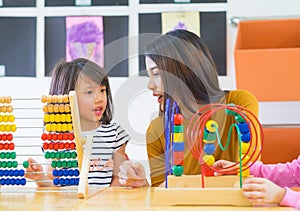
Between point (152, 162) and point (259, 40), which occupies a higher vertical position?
point (259, 40)

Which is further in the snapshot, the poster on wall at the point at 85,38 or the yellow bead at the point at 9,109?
the poster on wall at the point at 85,38

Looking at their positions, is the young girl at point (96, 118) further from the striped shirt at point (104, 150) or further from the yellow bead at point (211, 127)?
the yellow bead at point (211, 127)

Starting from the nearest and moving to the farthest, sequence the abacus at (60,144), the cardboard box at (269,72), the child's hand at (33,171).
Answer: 1. the abacus at (60,144)
2. the child's hand at (33,171)
3. the cardboard box at (269,72)

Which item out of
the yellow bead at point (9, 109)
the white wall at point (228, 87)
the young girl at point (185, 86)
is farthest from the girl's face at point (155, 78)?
the yellow bead at point (9, 109)

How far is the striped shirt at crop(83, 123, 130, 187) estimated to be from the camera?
172cm

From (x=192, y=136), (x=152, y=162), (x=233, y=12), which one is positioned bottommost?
(x=152, y=162)

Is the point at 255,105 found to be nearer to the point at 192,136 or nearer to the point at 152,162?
the point at 152,162

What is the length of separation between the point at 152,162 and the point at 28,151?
923 millimetres

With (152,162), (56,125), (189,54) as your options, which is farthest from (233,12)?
(56,125)

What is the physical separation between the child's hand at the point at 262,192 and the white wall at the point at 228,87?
3.28 ft

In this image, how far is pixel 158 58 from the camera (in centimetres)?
167

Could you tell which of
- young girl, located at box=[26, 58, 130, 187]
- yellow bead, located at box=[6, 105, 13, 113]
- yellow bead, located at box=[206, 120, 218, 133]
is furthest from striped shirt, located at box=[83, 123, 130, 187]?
yellow bead, located at box=[206, 120, 218, 133]

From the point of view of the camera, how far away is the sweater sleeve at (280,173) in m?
1.51

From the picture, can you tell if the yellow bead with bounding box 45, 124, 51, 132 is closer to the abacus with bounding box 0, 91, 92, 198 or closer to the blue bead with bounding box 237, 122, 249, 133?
the abacus with bounding box 0, 91, 92, 198
